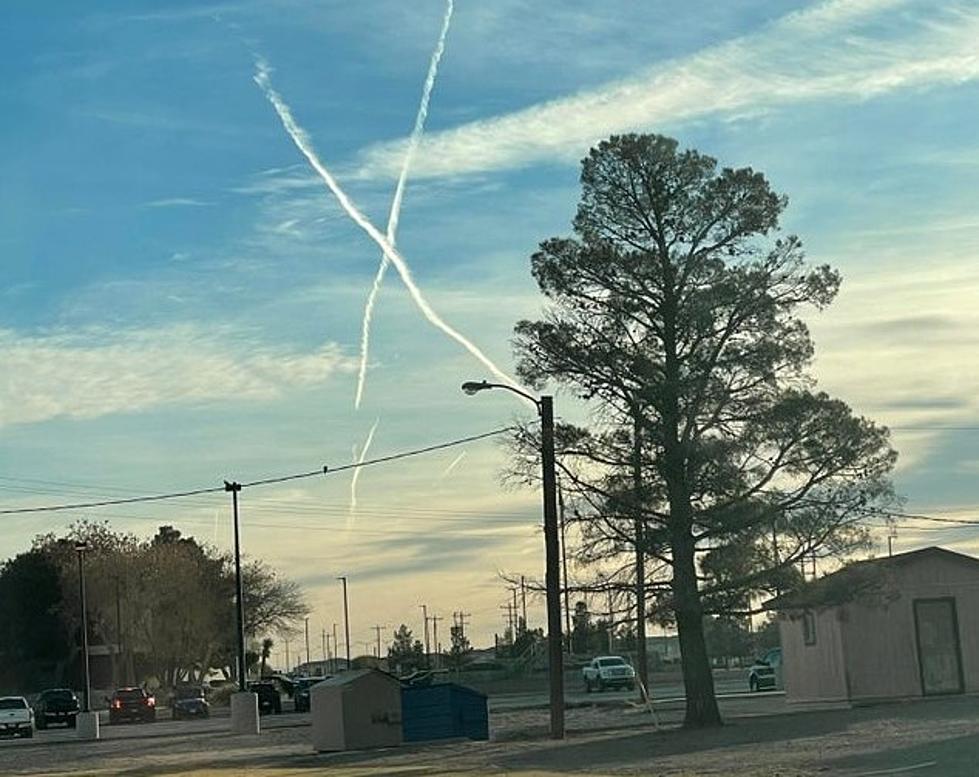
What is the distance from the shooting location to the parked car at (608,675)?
7875 cm

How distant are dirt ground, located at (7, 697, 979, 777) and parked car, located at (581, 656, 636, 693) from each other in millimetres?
28566

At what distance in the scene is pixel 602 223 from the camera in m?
39.4

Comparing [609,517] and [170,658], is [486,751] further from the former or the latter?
[170,658]

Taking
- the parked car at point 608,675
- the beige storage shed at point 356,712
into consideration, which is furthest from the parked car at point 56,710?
the beige storage shed at point 356,712

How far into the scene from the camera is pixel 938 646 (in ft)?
152

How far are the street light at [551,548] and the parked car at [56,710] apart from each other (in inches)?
1857

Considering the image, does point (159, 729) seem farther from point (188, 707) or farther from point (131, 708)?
point (188, 707)

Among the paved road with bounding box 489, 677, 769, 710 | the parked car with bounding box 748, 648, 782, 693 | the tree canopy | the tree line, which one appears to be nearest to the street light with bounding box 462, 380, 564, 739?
the tree canopy

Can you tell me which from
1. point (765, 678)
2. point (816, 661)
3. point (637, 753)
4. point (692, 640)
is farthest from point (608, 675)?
point (637, 753)

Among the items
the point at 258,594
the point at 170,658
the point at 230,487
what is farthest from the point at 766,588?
the point at 258,594

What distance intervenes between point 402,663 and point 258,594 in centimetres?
1296

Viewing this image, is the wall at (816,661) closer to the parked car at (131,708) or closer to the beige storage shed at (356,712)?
the beige storage shed at (356,712)

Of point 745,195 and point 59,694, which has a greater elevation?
point 745,195

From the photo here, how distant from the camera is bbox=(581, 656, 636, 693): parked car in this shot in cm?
7875
